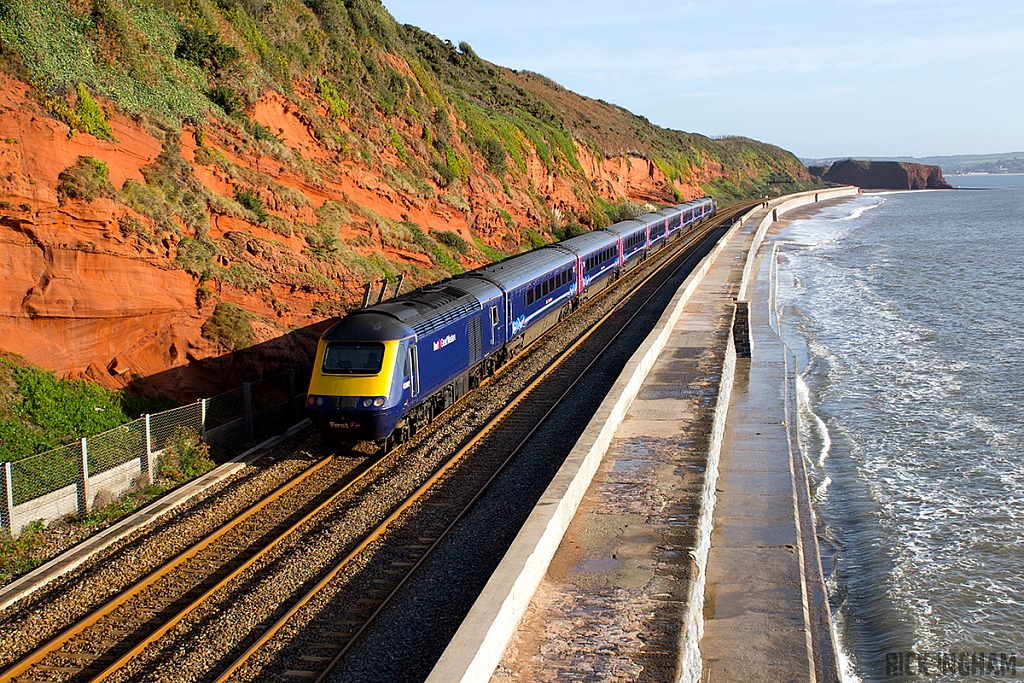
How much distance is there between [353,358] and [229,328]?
4996 mm

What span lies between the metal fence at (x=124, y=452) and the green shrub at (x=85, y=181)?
5130 mm

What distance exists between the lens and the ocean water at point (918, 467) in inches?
514

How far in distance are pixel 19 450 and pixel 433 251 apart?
19224 millimetres

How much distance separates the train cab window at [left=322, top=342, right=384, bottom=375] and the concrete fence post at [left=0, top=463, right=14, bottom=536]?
18.1ft

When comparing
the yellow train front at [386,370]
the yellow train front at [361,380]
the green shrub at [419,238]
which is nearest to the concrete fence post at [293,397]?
the yellow train front at [386,370]

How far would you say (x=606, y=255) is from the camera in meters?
39.4

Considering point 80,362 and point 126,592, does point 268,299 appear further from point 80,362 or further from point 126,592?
point 126,592

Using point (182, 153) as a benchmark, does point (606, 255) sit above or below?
below

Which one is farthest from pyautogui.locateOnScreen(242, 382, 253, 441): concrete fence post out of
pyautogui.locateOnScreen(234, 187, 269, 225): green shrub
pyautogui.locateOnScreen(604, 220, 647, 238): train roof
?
pyautogui.locateOnScreen(604, 220, 647, 238): train roof

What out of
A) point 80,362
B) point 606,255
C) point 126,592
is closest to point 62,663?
point 126,592

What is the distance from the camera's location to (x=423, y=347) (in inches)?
679

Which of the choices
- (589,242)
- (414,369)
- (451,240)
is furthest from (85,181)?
(589,242)

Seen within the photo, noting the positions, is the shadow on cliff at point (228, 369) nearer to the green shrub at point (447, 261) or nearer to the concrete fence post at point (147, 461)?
the concrete fence post at point (147, 461)

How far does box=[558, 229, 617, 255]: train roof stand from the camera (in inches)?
1342
